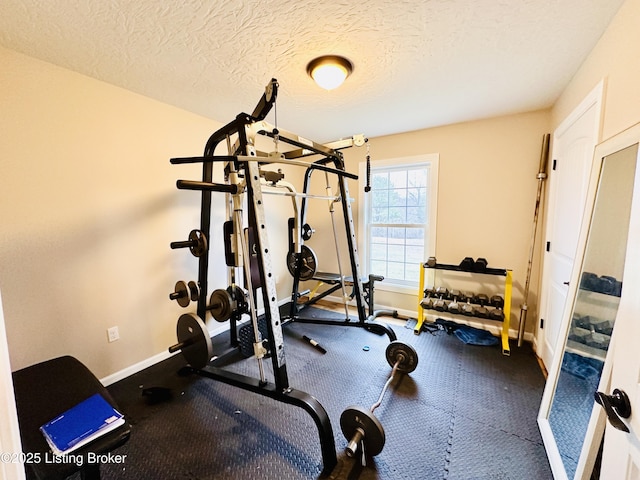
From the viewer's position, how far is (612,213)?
1.35 m

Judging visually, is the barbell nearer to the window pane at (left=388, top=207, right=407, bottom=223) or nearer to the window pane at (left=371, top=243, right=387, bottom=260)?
the window pane at (left=371, top=243, right=387, bottom=260)

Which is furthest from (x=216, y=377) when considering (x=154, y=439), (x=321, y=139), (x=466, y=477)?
(x=321, y=139)

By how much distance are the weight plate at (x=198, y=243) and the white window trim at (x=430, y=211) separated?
2273mm

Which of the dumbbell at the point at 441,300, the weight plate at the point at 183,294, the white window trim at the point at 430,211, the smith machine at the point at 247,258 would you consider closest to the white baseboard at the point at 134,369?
the smith machine at the point at 247,258

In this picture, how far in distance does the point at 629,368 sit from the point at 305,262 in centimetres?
229

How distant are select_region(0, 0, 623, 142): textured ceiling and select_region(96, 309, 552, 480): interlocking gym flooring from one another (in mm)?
2376

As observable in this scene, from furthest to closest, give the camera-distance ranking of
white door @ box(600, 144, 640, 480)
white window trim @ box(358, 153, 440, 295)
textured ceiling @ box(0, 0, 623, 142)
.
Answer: white window trim @ box(358, 153, 440, 295) → textured ceiling @ box(0, 0, 623, 142) → white door @ box(600, 144, 640, 480)

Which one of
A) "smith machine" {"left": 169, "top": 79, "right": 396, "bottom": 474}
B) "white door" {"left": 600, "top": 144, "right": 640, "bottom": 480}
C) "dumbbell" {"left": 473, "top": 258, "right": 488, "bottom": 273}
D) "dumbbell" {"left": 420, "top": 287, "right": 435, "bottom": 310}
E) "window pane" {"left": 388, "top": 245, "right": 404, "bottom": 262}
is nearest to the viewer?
"white door" {"left": 600, "top": 144, "right": 640, "bottom": 480}

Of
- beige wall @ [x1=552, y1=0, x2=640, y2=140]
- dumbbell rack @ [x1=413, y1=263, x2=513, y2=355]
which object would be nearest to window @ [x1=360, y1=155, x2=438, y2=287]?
dumbbell rack @ [x1=413, y1=263, x2=513, y2=355]

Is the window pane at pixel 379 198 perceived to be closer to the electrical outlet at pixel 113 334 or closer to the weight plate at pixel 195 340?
the weight plate at pixel 195 340

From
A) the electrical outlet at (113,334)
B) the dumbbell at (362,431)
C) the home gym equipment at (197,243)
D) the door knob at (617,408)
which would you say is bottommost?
the dumbbell at (362,431)

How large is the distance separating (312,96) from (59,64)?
179cm

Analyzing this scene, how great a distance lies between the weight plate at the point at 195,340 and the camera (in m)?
1.78

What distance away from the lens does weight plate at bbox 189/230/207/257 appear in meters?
1.90
